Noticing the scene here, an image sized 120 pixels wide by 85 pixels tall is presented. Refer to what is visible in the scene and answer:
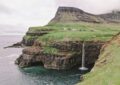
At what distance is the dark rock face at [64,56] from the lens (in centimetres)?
11388

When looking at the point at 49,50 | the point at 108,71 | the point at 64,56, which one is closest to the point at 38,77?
the point at 64,56

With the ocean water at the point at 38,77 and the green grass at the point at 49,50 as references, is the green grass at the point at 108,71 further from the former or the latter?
the green grass at the point at 49,50

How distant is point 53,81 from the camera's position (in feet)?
285

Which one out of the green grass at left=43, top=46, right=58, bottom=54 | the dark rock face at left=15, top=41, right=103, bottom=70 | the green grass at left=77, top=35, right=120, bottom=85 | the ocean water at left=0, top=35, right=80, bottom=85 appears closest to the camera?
the green grass at left=77, top=35, right=120, bottom=85

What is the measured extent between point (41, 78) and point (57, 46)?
31.9 metres

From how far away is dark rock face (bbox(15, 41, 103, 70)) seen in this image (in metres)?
114

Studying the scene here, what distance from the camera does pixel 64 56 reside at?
11462 cm

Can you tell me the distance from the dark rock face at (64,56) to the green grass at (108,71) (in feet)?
162

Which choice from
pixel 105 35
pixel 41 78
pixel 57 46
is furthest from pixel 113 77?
pixel 105 35

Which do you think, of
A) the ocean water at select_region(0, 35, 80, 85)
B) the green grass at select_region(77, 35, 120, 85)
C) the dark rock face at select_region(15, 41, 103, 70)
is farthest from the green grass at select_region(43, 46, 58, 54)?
the green grass at select_region(77, 35, 120, 85)

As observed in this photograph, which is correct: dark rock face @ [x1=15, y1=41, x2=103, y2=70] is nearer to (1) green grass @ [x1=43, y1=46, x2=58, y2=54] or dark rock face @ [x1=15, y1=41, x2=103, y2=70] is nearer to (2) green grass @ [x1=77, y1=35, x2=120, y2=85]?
(1) green grass @ [x1=43, y1=46, x2=58, y2=54]

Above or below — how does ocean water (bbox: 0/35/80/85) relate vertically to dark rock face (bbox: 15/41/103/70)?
below

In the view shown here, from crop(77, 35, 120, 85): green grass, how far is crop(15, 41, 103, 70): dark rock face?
4927 centimetres

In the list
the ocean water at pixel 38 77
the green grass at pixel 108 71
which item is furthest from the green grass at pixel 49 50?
the green grass at pixel 108 71
